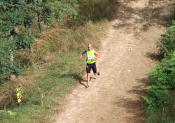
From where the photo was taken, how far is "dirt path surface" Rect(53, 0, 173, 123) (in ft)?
25.7

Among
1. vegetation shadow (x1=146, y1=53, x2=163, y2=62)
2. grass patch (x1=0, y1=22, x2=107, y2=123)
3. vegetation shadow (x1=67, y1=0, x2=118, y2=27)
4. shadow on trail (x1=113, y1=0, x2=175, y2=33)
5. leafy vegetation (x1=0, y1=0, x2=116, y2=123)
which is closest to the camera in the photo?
leafy vegetation (x1=0, y1=0, x2=116, y2=123)

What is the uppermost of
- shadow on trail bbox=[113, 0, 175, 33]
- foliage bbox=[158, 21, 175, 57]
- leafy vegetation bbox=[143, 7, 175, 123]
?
shadow on trail bbox=[113, 0, 175, 33]

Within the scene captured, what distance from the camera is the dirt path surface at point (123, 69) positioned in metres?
7.84

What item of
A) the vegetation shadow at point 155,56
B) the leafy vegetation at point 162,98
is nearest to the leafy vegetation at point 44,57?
the vegetation shadow at point 155,56

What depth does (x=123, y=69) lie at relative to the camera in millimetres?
11375

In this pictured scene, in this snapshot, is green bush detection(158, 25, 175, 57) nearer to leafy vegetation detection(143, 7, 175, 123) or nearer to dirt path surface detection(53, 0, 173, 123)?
dirt path surface detection(53, 0, 173, 123)

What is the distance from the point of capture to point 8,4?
22.0 feet

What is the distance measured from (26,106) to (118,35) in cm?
867

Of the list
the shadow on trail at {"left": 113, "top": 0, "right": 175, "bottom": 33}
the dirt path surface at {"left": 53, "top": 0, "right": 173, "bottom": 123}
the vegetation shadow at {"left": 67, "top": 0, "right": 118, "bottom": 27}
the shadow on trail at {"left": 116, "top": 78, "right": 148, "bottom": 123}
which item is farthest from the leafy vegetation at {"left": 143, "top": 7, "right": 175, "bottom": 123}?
the vegetation shadow at {"left": 67, "top": 0, "right": 118, "bottom": 27}

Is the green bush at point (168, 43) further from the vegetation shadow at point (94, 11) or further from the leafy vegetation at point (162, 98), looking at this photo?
the vegetation shadow at point (94, 11)

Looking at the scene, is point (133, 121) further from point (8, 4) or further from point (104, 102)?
point (8, 4)

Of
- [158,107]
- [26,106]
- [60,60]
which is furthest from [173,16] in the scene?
[26,106]

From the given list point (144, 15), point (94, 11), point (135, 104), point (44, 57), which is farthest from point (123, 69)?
point (144, 15)

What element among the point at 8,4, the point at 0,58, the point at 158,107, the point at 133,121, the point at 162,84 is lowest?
the point at 133,121
